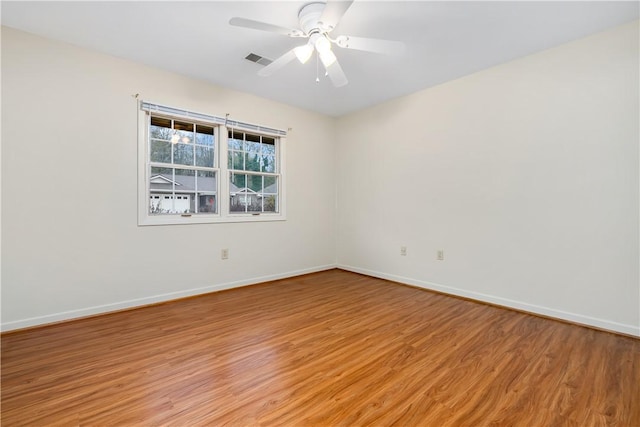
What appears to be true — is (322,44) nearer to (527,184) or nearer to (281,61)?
(281,61)

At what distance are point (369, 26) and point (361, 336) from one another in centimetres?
258

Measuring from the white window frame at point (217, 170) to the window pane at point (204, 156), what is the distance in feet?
0.26

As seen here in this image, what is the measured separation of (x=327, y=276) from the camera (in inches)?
172

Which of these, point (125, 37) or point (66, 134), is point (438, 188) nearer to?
point (125, 37)

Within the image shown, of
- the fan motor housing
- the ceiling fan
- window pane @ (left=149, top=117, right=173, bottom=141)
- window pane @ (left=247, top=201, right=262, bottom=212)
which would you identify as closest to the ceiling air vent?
→ the ceiling fan

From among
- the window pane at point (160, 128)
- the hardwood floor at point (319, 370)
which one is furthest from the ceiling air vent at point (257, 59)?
the hardwood floor at point (319, 370)

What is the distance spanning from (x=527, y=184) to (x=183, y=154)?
12.4 feet

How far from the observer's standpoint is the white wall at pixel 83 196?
242 cm

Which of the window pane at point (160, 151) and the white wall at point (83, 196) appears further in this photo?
the window pane at point (160, 151)

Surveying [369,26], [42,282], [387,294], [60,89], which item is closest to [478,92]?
[369,26]

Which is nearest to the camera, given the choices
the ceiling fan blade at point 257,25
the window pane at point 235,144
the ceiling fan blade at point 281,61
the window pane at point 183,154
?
the ceiling fan blade at point 257,25

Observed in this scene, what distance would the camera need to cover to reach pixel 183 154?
338 cm

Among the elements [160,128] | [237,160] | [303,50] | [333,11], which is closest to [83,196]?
[160,128]

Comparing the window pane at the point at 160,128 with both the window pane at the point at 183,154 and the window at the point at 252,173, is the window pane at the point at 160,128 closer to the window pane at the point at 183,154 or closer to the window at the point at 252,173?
the window pane at the point at 183,154
